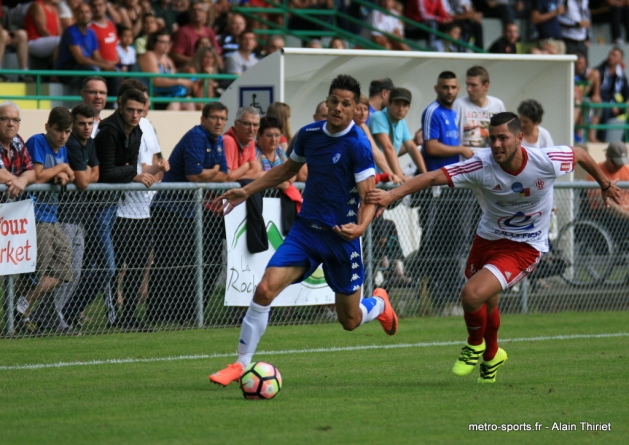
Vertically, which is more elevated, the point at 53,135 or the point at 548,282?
the point at 53,135

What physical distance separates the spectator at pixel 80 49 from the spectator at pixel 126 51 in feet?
2.35

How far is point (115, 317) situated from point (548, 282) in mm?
5617

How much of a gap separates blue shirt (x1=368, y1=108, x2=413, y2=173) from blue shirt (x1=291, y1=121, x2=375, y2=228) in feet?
16.1

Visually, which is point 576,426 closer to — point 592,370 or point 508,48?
point 592,370

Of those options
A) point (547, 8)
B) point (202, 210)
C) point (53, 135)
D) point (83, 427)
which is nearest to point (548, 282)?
point (202, 210)

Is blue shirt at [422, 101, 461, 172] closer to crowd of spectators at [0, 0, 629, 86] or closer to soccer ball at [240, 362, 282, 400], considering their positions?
crowd of spectators at [0, 0, 629, 86]

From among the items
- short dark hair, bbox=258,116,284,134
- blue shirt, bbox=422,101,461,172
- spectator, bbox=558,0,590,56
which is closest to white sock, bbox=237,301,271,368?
short dark hair, bbox=258,116,284,134

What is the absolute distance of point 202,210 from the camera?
11.7 m

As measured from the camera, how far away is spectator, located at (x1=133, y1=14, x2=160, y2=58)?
57.7ft

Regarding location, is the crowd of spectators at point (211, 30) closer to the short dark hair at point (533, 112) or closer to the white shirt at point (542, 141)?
the white shirt at point (542, 141)

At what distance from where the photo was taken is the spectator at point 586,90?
20.6 m

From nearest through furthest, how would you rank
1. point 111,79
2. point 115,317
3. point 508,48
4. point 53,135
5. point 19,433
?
point 19,433, point 53,135, point 115,317, point 111,79, point 508,48

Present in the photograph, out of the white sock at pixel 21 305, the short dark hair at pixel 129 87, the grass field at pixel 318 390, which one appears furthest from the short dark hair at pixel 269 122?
the white sock at pixel 21 305

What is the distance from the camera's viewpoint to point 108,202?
1102 centimetres
